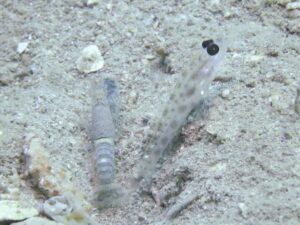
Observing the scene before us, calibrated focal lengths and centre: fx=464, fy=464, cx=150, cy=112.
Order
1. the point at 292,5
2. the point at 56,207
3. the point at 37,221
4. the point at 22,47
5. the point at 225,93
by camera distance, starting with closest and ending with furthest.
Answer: the point at 37,221
the point at 56,207
the point at 225,93
the point at 292,5
the point at 22,47

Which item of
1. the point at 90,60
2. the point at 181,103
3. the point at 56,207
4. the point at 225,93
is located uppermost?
the point at 225,93

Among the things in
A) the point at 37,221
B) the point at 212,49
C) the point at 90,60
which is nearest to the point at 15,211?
the point at 37,221

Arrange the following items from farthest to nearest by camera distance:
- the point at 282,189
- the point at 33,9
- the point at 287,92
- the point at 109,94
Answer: the point at 33,9, the point at 109,94, the point at 287,92, the point at 282,189

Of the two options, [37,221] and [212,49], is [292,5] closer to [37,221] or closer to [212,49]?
[212,49]

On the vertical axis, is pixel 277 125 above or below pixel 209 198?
above

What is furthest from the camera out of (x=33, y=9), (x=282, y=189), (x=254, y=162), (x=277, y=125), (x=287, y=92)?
(x=33, y=9)

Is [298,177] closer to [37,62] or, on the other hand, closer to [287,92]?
[287,92]

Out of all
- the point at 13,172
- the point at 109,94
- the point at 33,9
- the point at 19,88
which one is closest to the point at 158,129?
the point at 109,94

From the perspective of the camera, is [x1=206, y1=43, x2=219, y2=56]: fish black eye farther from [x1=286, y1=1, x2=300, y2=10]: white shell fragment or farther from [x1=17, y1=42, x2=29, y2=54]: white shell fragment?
[x1=17, y1=42, x2=29, y2=54]: white shell fragment

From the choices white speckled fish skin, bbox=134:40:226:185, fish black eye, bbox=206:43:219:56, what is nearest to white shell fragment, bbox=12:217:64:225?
white speckled fish skin, bbox=134:40:226:185
